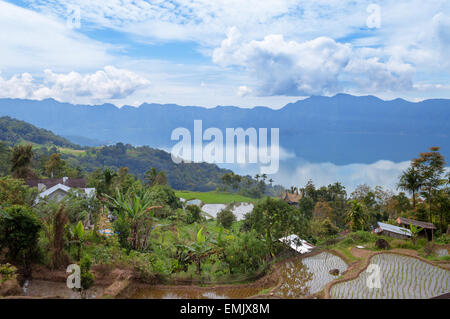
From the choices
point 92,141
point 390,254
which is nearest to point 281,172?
point 390,254

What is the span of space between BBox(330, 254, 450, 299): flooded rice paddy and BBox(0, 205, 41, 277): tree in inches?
269

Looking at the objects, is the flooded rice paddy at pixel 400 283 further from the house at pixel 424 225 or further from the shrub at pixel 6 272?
the shrub at pixel 6 272

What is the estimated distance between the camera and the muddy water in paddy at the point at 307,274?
7.11m

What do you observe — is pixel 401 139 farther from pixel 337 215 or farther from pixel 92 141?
pixel 92 141

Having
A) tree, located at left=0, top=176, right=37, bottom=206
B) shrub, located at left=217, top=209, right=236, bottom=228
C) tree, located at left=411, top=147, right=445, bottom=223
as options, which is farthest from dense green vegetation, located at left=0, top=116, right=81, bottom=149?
tree, located at left=411, top=147, right=445, bottom=223

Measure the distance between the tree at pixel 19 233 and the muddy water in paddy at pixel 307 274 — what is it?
221 inches

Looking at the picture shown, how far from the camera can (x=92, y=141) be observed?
495 feet

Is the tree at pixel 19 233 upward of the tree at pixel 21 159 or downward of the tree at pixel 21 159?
downward

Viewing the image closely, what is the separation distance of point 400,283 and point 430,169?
42.3ft

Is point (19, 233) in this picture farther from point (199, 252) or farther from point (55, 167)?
point (55, 167)

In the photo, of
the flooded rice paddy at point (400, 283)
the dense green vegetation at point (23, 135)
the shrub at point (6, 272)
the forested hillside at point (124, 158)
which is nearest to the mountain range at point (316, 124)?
the forested hillside at point (124, 158)

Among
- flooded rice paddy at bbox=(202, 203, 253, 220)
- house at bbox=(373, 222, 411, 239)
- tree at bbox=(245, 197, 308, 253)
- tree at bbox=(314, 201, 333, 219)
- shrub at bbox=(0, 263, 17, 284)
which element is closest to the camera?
shrub at bbox=(0, 263, 17, 284)

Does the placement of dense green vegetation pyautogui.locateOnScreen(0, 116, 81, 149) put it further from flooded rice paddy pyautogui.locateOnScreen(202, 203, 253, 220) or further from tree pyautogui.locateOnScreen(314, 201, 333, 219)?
tree pyautogui.locateOnScreen(314, 201, 333, 219)

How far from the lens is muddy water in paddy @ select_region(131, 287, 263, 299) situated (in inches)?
273
